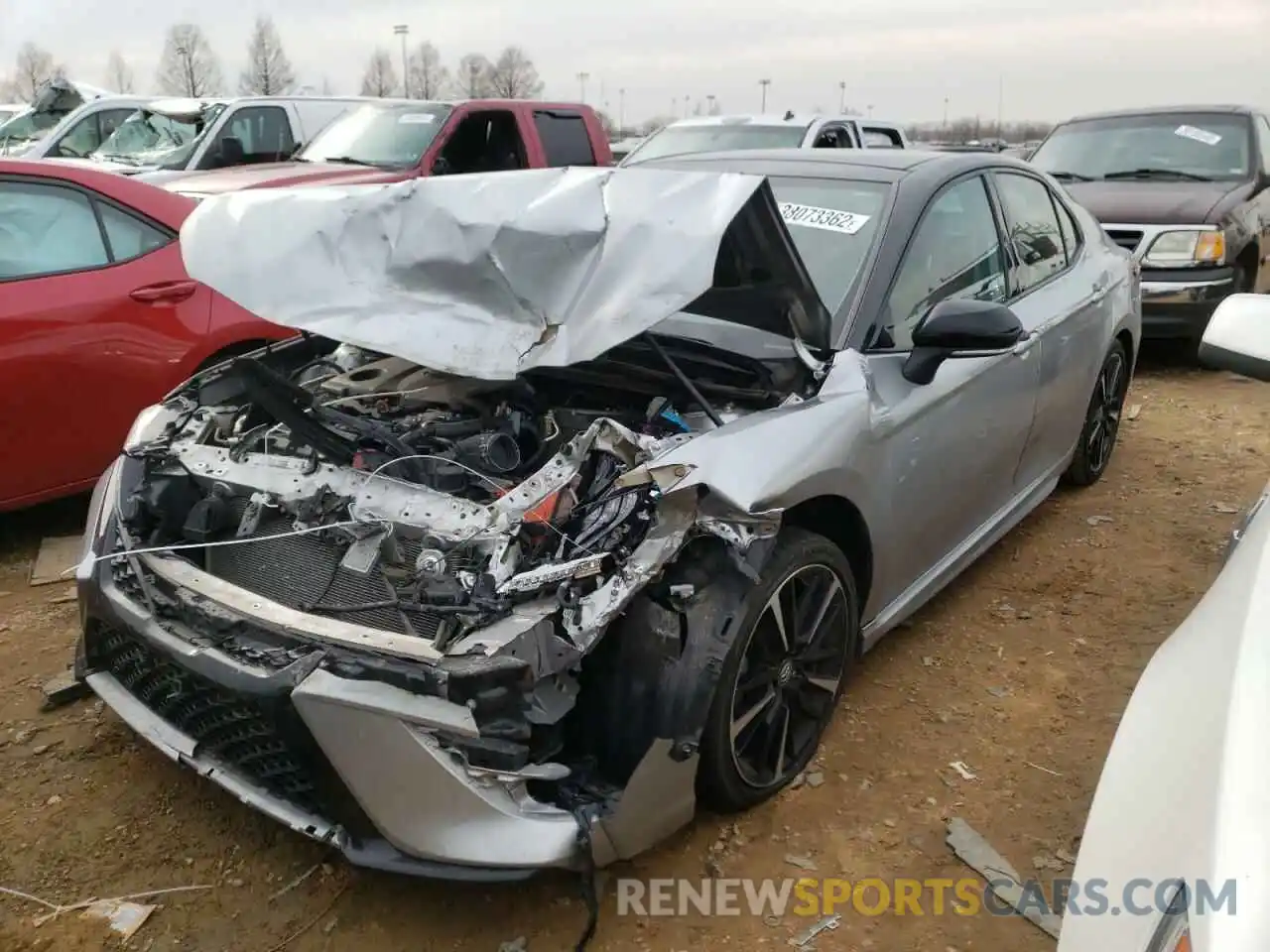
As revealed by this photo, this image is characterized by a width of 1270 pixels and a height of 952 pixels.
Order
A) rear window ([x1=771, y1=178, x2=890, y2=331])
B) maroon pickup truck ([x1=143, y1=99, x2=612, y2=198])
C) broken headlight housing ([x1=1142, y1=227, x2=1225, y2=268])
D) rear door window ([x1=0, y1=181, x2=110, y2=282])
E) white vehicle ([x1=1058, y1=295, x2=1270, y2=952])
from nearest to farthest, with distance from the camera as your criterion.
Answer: white vehicle ([x1=1058, y1=295, x2=1270, y2=952]) → rear window ([x1=771, y1=178, x2=890, y2=331]) → rear door window ([x1=0, y1=181, x2=110, y2=282]) → broken headlight housing ([x1=1142, y1=227, x2=1225, y2=268]) → maroon pickup truck ([x1=143, y1=99, x2=612, y2=198])

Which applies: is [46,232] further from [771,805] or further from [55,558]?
[771,805]

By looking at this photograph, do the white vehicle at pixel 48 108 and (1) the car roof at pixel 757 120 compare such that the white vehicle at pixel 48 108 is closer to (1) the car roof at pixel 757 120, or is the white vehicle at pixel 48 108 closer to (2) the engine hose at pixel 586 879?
(1) the car roof at pixel 757 120

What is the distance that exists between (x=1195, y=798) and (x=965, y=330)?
5.63 ft

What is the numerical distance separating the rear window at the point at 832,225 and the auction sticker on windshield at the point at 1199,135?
6.38 m

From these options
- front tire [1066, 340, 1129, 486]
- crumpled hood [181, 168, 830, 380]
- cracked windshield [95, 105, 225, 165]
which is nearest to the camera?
crumpled hood [181, 168, 830, 380]

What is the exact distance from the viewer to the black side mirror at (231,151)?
926cm

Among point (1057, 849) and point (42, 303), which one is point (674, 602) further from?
point (42, 303)

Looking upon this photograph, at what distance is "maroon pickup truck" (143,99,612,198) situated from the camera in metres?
8.36

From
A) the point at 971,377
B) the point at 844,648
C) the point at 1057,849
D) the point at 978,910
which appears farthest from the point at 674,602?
the point at 971,377

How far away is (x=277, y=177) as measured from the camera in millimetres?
7918

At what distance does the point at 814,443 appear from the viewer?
8.48 ft

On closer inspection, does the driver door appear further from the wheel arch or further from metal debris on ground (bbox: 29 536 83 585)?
metal debris on ground (bbox: 29 536 83 585)

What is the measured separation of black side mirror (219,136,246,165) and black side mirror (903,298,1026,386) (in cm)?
825

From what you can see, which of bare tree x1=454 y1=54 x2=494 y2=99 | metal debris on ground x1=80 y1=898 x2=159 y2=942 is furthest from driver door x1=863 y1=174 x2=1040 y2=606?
bare tree x1=454 y1=54 x2=494 y2=99
